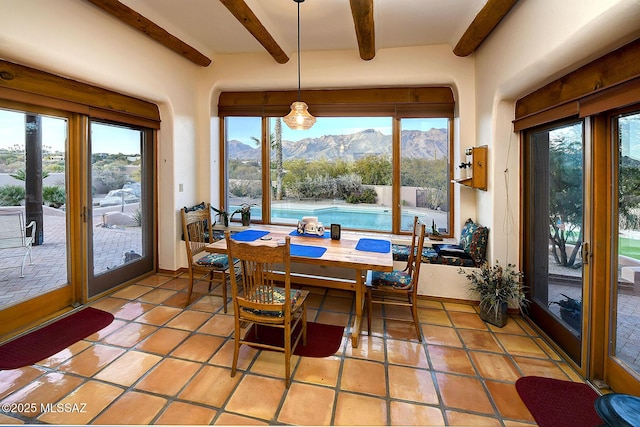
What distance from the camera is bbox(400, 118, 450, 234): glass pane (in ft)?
12.2

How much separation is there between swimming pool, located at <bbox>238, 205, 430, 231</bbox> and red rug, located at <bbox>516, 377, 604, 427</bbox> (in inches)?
87.5

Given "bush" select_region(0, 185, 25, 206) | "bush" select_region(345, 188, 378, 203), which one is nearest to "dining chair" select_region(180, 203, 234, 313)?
"bush" select_region(0, 185, 25, 206)

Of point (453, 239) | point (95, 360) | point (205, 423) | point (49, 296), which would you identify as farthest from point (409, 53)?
point (49, 296)

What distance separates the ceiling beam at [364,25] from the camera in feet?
7.70

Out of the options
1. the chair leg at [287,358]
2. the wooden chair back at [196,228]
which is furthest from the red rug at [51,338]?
the chair leg at [287,358]

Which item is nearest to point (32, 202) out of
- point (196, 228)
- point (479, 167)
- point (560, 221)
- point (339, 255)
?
point (196, 228)

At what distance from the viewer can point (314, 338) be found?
96.6 inches

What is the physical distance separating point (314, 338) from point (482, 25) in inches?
130

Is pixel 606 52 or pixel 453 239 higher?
pixel 606 52

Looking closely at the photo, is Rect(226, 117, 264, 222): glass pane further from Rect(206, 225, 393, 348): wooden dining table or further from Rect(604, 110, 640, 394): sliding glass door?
Rect(604, 110, 640, 394): sliding glass door

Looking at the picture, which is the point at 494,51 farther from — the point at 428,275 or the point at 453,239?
the point at 428,275

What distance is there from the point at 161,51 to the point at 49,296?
2.93 metres

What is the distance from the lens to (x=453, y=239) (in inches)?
144

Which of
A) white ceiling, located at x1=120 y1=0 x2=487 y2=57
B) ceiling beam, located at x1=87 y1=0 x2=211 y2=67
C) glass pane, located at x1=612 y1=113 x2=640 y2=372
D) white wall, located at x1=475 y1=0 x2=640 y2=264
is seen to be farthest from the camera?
white ceiling, located at x1=120 y1=0 x2=487 y2=57
